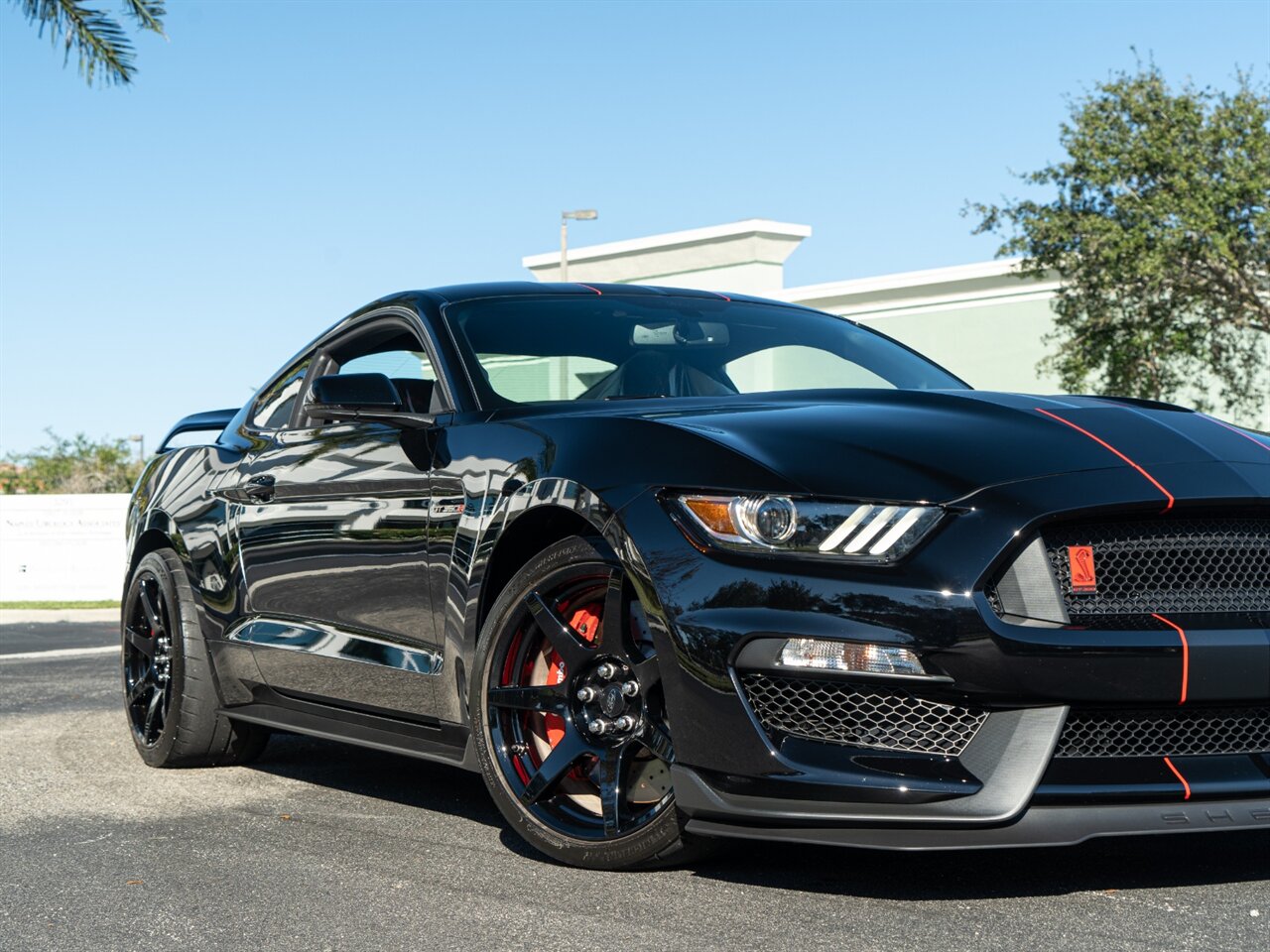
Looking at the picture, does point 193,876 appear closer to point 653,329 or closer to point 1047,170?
point 653,329

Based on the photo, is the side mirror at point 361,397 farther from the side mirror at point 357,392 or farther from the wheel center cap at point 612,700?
the wheel center cap at point 612,700

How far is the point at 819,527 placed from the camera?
344cm

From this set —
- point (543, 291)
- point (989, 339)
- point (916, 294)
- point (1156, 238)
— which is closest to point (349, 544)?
point (543, 291)

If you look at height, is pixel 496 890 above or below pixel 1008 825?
below

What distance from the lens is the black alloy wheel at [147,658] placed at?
602 cm

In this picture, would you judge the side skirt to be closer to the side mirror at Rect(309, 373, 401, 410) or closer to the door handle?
the door handle

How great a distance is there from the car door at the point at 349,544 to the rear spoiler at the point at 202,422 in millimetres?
1321

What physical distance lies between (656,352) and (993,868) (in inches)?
72.7

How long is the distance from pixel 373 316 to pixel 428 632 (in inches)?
56.4

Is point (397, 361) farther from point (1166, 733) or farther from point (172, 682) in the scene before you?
point (1166, 733)

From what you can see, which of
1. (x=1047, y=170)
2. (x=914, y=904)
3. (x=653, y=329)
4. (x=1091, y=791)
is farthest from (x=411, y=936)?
(x=1047, y=170)

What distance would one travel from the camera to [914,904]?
357 centimetres

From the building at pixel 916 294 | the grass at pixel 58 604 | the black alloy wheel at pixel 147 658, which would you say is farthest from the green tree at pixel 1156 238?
the black alloy wheel at pixel 147 658

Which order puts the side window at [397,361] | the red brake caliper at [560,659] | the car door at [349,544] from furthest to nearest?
the side window at [397,361], the car door at [349,544], the red brake caliper at [560,659]
